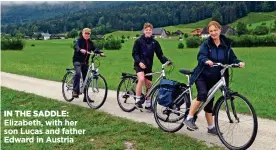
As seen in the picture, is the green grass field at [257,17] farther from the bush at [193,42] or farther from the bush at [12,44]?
the bush at [12,44]

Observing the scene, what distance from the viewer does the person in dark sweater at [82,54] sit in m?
11.6

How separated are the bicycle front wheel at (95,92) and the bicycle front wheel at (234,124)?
440 cm

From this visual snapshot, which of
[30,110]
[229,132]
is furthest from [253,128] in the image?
[30,110]

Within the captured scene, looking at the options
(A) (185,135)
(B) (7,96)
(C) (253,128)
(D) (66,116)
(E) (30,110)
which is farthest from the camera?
(B) (7,96)

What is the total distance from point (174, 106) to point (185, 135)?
663 mm

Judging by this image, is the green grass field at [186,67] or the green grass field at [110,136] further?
the green grass field at [186,67]

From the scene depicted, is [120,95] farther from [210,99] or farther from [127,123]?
[210,99]

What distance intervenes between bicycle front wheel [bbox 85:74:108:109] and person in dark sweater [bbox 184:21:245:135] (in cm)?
396

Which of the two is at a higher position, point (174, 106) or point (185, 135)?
point (174, 106)

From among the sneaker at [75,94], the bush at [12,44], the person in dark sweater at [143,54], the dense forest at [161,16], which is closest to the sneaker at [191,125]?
the person in dark sweater at [143,54]

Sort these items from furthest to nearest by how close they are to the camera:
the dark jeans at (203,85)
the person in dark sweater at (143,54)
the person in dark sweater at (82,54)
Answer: the person in dark sweater at (82,54) → the person in dark sweater at (143,54) → the dark jeans at (203,85)

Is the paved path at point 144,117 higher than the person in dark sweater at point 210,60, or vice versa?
the person in dark sweater at point 210,60

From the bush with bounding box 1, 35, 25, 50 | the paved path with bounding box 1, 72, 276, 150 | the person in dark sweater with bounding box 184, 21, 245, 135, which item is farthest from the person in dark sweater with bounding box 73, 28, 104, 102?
the bush with bounding box 1, 35, 25, 50

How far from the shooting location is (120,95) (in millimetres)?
11094
